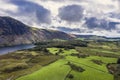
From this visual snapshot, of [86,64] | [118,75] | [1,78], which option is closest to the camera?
[1,78]

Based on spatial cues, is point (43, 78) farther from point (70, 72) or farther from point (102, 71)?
point (102, 71)

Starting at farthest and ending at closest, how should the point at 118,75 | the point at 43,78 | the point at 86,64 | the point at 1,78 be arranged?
the point at 86,64 → the point at 118,75 → the point at 1,78 → the point at 43,78

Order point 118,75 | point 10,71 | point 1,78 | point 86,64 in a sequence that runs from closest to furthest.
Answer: point 1,78 < point 118,75 < point 10,71 < point 86,64

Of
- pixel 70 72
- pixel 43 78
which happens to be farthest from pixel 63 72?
pixel 43 78

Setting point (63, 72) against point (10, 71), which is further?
point (10, 71)

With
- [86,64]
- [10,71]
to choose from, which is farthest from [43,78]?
[86,64]

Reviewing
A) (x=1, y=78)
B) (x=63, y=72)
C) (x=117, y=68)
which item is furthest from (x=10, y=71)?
(x=117, y=68)

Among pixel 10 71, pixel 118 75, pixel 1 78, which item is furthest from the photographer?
pixel 10 71

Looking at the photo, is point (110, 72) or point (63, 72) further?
point (110, 72)

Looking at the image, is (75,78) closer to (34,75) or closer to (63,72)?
(63,72)
